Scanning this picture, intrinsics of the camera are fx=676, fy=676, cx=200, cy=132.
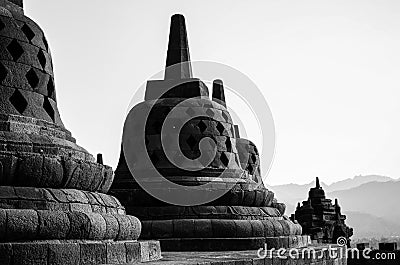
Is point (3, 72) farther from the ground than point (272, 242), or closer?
farther from the ground

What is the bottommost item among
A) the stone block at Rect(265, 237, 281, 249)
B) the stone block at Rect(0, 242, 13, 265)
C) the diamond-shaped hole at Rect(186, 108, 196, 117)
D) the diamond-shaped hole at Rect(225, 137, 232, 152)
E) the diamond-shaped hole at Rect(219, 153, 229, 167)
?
the stone block at Rect(0, 242, 13, 265)

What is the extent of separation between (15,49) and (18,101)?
775 millimetres

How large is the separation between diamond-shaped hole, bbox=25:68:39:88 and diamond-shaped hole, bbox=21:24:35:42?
0.51 meters

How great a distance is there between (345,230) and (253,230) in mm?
19975

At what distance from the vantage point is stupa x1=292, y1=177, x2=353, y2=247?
30.4 meters

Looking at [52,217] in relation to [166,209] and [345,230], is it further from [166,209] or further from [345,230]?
[345,230]

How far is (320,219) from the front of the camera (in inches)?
1268

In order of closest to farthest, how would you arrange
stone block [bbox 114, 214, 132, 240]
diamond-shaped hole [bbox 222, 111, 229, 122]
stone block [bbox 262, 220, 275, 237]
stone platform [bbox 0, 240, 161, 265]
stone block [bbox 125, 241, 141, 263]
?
stone platform [bbox 0, 240, 161, 265], stone block [bbox 125, 241, 141, 263], stone block [bbox 114, 214, 132, 240], stone block [bbox 262, 220, 275, 237], diamond-shaped hole [bbox 222, 111, 229, 122]

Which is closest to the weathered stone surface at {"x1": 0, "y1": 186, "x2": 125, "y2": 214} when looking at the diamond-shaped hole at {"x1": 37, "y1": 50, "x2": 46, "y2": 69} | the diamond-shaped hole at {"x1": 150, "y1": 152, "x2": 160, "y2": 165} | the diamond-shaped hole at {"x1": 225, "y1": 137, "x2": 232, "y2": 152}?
the diamond-shaped hole at {"x1": 37, "y1": 50, "x2": 46, "y2": 69}

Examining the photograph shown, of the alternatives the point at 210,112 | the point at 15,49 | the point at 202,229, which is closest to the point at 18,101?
the point at 15,49

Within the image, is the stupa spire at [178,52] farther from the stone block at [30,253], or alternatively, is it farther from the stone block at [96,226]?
the stone block at [30,253]

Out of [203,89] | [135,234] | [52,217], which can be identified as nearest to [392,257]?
[203,89]

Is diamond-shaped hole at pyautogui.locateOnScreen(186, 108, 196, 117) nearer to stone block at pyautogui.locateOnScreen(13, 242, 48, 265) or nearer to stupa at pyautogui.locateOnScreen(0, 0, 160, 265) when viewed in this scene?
stupa at pyautogui.locateOnScreen(0, 0, 160, 265)

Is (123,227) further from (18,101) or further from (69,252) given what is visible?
(18,101)
